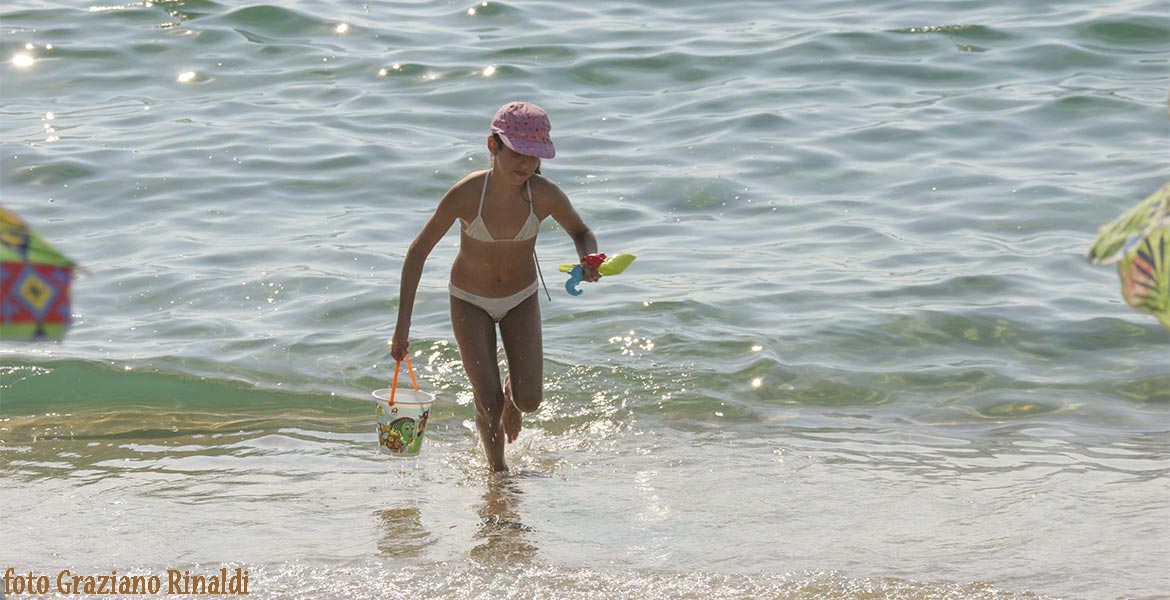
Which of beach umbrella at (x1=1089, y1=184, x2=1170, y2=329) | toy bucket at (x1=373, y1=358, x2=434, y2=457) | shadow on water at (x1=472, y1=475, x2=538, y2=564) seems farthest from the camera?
toy bucket at (x1=373, y1=358, x2=434, y2=457)

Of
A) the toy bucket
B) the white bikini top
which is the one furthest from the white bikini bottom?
the toy bucket

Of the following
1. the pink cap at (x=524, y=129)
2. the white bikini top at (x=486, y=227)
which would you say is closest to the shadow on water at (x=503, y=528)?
the white bikini top at (x=486, y=227)

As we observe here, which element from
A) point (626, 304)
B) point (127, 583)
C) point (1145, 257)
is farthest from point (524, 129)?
point (626, 304)

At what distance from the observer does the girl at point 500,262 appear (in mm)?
5906

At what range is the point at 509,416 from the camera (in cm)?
676

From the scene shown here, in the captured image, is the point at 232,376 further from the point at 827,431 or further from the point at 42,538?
the point at 827,431

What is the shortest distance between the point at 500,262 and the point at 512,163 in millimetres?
571

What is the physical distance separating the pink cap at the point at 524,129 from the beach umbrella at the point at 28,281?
2.96 metres

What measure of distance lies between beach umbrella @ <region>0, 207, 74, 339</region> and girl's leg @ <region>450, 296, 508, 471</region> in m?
3.41

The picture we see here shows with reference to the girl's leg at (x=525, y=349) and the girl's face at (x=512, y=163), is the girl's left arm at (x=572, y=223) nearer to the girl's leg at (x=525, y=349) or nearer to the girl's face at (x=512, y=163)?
the girl's face at (x=512, y=163)

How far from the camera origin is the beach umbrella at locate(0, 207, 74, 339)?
288cm

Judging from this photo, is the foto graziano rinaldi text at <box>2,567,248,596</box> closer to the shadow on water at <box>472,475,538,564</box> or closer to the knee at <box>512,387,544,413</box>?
the shadow on water at <box>472,475,538,564</box>

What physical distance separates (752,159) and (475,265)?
6436 millimetres

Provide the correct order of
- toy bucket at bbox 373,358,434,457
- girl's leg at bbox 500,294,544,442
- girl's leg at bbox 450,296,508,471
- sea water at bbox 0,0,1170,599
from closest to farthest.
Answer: sea water at bbox 0,0,1170,599, toy bucket at bbox 373,358,434,457, girl's leg at bbox 450,296,508,471, girl's leg at bbox 500,294,544,442
